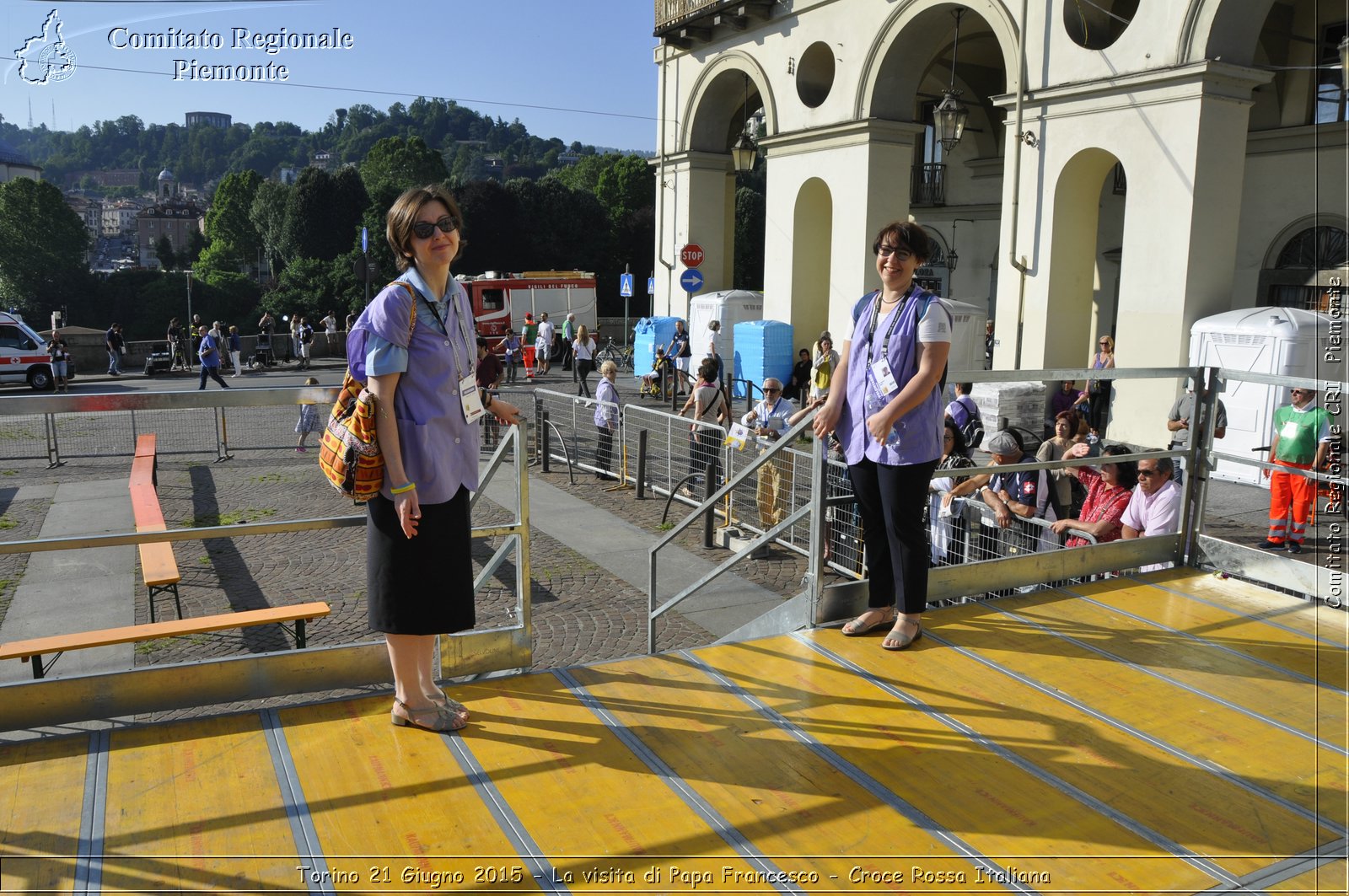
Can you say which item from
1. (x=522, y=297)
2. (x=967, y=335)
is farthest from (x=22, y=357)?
(x=967, y=335)

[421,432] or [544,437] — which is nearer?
[421,432]

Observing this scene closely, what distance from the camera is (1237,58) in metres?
14.2

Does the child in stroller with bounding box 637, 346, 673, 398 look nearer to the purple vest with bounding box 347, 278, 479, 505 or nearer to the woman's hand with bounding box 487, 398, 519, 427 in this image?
the woman's hand with bounding box 487, 398, 519, 427

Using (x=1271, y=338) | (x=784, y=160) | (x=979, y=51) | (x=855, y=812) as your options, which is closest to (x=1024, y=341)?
(x=1271, y=338)

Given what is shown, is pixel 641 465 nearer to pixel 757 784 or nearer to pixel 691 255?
pixel 757 784

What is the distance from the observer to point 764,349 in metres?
22.3

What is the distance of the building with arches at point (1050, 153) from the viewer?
14.5 metres

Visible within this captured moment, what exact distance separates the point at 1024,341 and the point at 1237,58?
5237 mm

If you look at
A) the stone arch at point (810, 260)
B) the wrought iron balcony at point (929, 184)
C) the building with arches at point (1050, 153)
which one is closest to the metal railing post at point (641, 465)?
the building with arches at point (1050, 153)

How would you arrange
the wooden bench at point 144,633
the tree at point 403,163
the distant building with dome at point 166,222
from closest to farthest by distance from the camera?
the wooden bench at point 144,633
the tree at point 403,163
the distant building with dome at point 166,222

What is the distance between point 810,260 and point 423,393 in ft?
67.7

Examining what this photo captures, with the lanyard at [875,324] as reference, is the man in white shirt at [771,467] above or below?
below

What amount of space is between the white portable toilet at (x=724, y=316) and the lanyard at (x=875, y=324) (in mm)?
19065

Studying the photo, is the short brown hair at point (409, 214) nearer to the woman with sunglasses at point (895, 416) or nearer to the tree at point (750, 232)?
the woman with sunglasses at point (895, 416)
